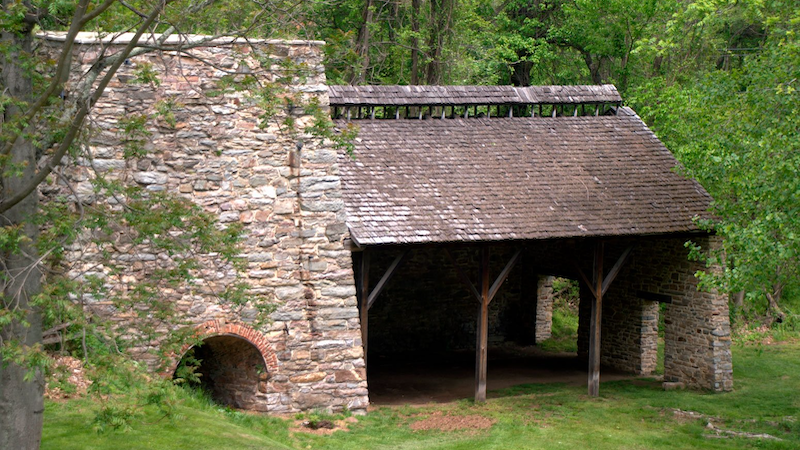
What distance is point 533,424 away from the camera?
524 inches

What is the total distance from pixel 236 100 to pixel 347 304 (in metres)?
3.23

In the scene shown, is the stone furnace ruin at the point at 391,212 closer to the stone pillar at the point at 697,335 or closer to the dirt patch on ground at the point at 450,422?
the stone pillar at the point at 697,335

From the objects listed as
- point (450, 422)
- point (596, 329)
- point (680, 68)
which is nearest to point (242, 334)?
point (450, 422)

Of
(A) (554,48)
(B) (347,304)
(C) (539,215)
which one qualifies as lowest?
(B) (347,304)

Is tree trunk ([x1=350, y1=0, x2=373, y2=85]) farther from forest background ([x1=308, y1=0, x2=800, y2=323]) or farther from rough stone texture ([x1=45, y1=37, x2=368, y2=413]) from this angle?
rough stone texture ([x1=45, y1=37, x2=368, y2=413])

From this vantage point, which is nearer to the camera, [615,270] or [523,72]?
[615,270]

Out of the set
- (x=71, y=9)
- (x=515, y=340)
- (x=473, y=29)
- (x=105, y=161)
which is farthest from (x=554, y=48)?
(x=71, y=9)

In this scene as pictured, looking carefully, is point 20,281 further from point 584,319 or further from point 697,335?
point 584,319

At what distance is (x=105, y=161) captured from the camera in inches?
457

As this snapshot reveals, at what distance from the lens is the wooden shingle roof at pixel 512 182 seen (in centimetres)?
1353

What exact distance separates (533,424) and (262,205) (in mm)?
5102

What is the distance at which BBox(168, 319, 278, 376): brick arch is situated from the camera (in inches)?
472

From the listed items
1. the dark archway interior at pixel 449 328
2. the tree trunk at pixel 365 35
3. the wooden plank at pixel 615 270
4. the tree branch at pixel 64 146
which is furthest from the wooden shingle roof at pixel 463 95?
the tree branch at pixel 64 146

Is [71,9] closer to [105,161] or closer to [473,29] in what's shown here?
[105,161]
